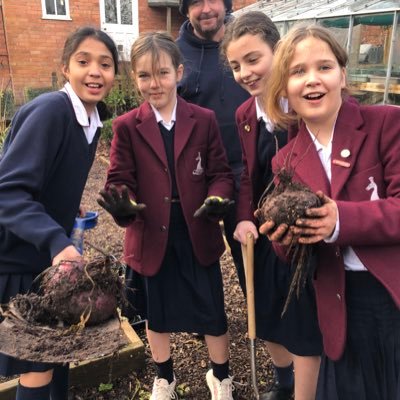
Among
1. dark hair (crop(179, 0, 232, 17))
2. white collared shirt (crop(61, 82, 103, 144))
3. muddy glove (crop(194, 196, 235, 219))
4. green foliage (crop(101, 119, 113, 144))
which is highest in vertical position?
dark hair (crop(179, 0, 232, 17))

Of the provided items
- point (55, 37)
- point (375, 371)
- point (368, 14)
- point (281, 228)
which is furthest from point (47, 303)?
point (55, 37)

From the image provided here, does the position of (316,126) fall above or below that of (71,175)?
above

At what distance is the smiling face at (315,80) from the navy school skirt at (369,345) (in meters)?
0.64

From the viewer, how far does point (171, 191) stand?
2305 mm

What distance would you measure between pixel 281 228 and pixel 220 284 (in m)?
1.11

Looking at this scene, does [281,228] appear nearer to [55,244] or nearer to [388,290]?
[388,290]

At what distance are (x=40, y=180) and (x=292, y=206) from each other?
0.98m

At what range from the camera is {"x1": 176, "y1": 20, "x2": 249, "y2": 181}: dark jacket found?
9.23 ft

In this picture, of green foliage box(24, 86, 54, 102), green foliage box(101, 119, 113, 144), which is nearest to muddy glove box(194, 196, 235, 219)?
green foliage box(101, 119, 113, 144)

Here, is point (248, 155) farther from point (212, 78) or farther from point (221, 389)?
point (221, 389)

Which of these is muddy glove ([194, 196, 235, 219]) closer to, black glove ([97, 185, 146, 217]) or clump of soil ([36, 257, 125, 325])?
black glove ([97, 185, 146, 217])

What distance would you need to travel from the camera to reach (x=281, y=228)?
4.86 ft

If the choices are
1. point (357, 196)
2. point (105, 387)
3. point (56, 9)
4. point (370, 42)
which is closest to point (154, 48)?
point (357, 196)

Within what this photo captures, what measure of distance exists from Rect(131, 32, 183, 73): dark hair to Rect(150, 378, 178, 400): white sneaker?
1.76 meters
